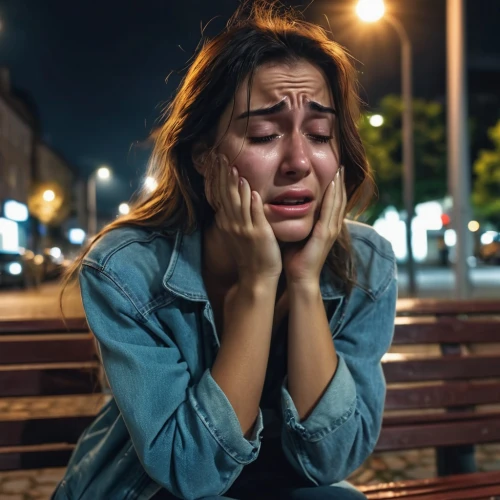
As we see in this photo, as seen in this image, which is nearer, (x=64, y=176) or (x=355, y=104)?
(x=355, y=104)

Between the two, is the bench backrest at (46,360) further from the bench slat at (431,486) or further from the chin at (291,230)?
the bench slat at (431,486)

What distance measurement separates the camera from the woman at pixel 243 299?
161cm

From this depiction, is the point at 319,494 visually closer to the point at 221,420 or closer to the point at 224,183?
the point at 221,420

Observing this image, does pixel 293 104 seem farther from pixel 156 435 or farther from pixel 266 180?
pixel 156 435

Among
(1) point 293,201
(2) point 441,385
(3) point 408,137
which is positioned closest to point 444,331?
(2) point 441,385

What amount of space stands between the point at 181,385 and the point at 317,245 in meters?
0.56

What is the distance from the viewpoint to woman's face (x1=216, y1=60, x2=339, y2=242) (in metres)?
1.69

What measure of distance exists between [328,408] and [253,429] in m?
0.23

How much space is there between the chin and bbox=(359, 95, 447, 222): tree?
20088 millimetres

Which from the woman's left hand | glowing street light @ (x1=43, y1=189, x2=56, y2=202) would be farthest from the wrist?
glowing street light @ (x1=43, y1=189, x2=56, y2=202)

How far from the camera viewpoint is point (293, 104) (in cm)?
171

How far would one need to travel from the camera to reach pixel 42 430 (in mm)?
2354

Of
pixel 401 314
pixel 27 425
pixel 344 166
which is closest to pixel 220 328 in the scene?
pixel 344 166

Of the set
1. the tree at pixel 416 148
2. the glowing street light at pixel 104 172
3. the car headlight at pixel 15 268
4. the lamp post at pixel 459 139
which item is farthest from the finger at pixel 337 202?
the glowing street light at pixel 104 172
